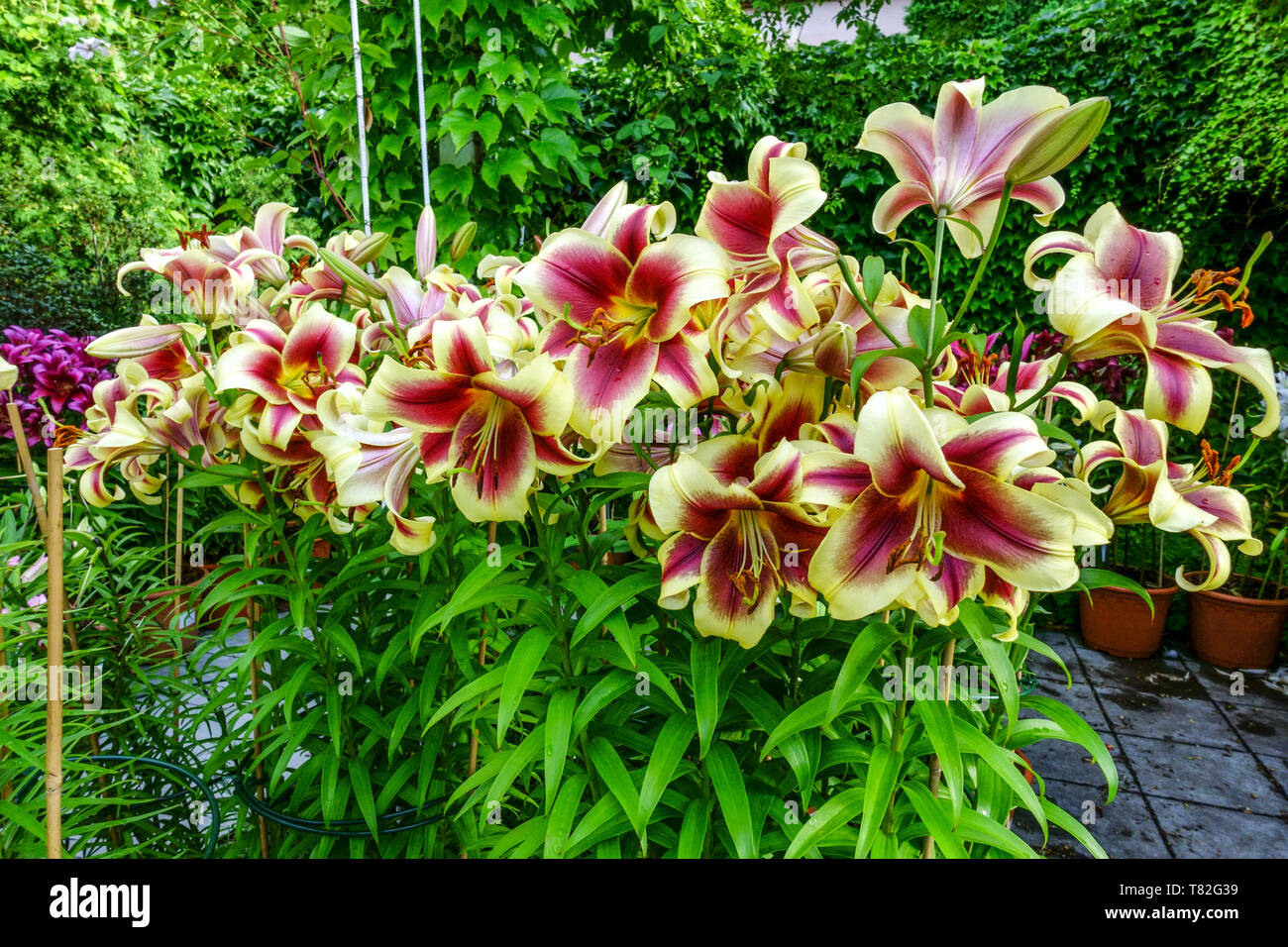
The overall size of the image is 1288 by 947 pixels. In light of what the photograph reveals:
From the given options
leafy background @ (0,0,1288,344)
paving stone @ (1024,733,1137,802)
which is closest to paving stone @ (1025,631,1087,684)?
paving stone @ (1024,733,1137,802)

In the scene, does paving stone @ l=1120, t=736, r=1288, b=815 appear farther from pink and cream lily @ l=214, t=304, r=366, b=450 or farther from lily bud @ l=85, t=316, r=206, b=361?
lily bud @ l=85, t=316, r=206, b=361

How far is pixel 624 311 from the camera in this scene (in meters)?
0.66

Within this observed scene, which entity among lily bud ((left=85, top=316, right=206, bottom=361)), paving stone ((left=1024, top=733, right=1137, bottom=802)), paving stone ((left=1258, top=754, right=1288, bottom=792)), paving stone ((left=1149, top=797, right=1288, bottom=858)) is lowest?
paving stone ((left=1149, top=797, right=1288, bottom=858))

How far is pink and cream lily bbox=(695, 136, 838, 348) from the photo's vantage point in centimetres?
61

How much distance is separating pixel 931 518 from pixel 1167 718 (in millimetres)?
3055

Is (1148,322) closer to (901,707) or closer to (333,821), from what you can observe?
(901,707)

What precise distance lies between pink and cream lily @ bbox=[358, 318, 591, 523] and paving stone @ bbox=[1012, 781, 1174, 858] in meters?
2.06

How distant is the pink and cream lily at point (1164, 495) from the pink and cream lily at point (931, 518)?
16 cm

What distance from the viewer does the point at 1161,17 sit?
12.8 feet

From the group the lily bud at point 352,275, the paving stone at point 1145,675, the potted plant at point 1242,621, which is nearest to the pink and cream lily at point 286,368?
the lily bud at point 352,275

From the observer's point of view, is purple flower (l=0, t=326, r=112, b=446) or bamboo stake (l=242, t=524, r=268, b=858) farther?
purple flower (l=0, t=326, r=112, b=446)

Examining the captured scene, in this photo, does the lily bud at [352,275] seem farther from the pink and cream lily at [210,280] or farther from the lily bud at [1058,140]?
the lily bud at [1058,140]

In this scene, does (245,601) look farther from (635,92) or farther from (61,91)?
(61,91)

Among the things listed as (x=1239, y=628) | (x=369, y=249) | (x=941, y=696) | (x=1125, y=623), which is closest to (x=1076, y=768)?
(x=1125, y=623)
